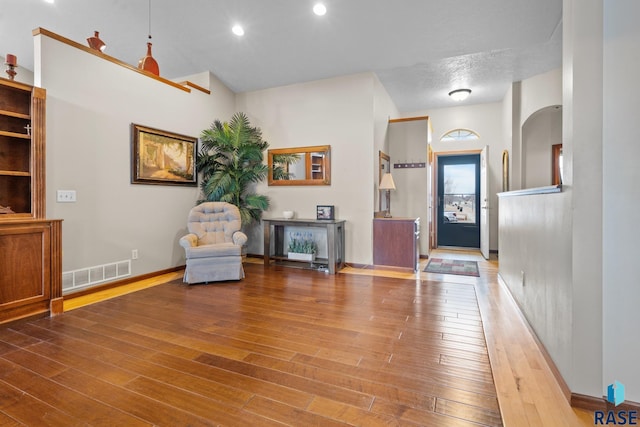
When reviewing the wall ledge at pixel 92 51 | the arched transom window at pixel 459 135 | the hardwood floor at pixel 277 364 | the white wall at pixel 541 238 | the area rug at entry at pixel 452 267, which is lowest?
the hardwood floor at pixel 277 364

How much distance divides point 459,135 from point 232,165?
5008mm

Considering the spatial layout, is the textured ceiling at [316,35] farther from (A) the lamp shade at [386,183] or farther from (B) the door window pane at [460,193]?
(B) the door window pane at [460,193]

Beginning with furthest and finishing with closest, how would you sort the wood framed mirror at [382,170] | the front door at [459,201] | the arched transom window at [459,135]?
the front door at [459,201]
the arched transom window at [459,135]
the wood framed mirror at [382,170]

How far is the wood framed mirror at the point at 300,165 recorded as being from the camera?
5168mm

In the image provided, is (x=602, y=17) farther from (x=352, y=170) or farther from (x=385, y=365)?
(x=352, y=170)

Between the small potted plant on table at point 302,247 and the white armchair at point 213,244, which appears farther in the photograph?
the small potted plant on table at point 302,247

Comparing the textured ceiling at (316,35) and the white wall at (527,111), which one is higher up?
the textured ceiling at (316,35)

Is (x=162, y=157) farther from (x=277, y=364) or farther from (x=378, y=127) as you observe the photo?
(x=277, y=364)

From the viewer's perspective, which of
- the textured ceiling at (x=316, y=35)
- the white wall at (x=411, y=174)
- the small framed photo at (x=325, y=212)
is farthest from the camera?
the white wall at (x=411, y=174)

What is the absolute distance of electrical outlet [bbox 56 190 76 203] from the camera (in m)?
3.33

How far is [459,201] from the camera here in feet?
23.6

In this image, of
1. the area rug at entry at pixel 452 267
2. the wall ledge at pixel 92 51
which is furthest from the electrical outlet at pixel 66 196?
the area rug at entry at pixel 452 267

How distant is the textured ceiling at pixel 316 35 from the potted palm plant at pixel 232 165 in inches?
39.0

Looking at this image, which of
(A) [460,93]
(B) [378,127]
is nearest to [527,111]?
(A) [460,93]
